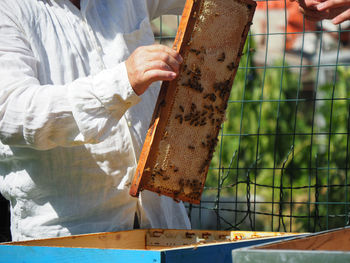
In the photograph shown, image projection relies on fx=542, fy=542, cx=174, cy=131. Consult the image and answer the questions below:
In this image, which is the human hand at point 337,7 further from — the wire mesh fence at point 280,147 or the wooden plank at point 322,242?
the wire mesh fence at point 280,147

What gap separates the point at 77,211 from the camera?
1.89 meters

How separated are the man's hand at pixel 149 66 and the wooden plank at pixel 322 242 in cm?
65

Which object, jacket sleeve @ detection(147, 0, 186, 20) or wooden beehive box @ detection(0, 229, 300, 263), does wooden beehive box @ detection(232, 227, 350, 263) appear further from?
jacket sleeve @ detection(147, 0, 186, 20)

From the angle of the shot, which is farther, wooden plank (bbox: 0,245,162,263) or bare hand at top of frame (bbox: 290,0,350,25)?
bare hand at top of frame (bbox: 290,0,350,25)

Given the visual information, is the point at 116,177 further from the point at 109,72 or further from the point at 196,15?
the point at 196,15

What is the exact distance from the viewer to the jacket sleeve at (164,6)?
8.01 feet

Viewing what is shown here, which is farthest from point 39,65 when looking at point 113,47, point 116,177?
point 116,177

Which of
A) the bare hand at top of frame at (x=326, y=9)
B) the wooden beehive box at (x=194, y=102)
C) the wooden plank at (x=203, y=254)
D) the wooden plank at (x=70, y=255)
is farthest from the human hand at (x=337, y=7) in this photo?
the wooden plank at (x=70, y=255)

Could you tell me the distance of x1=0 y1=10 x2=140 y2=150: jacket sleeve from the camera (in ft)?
5.42

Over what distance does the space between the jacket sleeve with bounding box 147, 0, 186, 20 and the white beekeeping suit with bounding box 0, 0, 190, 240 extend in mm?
326

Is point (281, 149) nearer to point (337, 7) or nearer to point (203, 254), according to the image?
point (337, 7)

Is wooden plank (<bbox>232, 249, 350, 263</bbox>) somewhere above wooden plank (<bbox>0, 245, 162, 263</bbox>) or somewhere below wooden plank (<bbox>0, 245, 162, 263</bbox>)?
above

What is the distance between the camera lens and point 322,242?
1.36 metres

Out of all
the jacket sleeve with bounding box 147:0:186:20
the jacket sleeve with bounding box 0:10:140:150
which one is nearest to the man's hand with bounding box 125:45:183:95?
the jacket sleeve with bounding box 0:10:140:150
